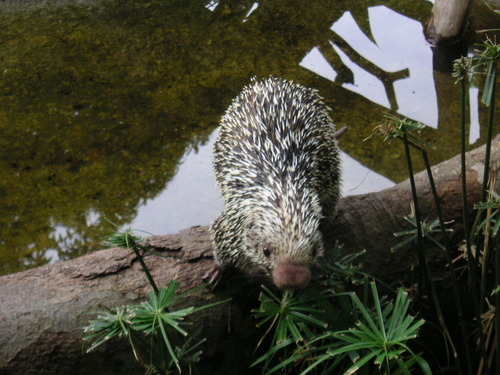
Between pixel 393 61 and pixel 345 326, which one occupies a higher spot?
pixel 393 61

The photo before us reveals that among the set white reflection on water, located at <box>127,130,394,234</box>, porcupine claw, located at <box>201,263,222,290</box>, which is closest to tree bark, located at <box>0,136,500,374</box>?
porcupine claw, located at <box>201,263,222,290</box>

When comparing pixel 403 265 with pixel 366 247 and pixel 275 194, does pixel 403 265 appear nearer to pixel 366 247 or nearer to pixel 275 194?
pixel 366 247

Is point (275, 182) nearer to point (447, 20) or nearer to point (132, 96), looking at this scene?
point (132, 96)

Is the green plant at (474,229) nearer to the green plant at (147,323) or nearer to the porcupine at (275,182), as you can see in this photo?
the porcupine at (275,182)

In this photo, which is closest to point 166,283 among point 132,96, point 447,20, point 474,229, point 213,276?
point 213,276

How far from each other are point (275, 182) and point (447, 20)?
4.33 m

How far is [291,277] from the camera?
2.25 m

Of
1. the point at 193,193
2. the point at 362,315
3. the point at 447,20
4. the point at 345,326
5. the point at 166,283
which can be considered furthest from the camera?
the point at 447,20

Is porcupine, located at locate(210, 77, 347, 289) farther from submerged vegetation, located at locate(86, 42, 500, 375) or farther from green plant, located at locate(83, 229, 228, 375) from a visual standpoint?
green plant, located at locate(83, 229, 228, 375)

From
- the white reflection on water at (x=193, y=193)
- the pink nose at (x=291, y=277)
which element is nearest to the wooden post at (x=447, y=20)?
the white reflection on water at (x=193, y=193)

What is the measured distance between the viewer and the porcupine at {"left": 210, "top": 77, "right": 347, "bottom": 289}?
2494 mm

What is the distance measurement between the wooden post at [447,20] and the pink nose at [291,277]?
4802 mm

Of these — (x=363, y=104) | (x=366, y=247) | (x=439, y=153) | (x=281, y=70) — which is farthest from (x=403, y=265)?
(x=281, y=70)

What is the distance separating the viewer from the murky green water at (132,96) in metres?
4.33
